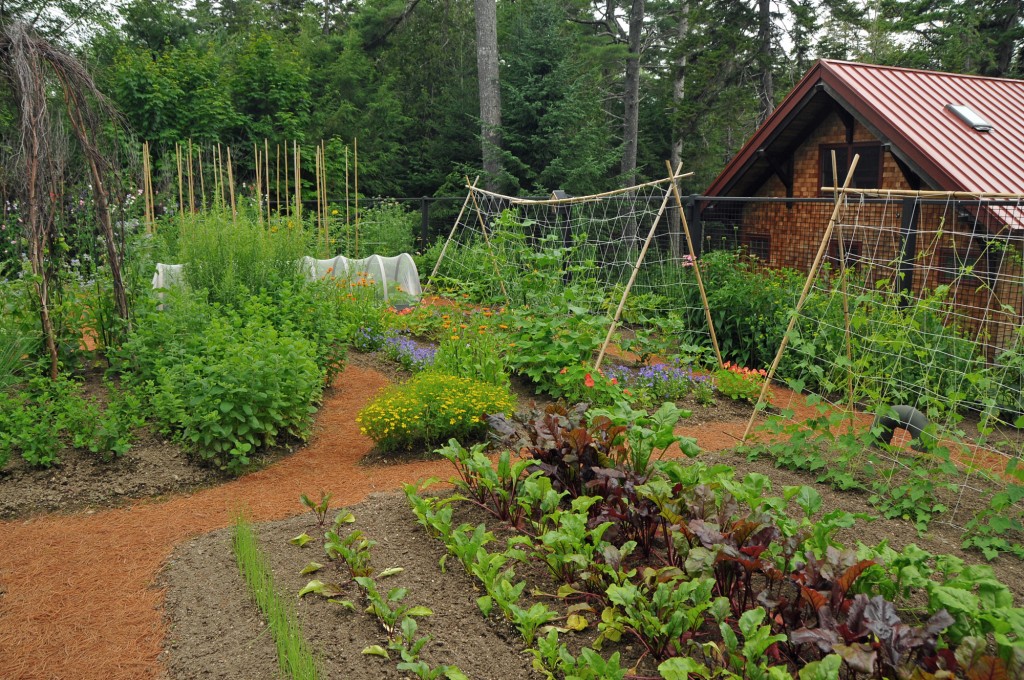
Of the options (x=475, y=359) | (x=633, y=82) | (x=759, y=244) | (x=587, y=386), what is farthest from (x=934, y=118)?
(x=633, y=82)

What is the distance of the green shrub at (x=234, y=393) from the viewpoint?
5.19m

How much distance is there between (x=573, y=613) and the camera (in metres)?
3.22

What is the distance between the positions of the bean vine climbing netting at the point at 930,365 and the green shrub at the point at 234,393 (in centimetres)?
323

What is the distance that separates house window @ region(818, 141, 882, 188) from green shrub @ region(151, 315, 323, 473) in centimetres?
872

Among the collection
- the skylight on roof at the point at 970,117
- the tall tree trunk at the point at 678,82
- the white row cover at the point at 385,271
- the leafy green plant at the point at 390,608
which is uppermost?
the tall tree trunk at the point at 678,82

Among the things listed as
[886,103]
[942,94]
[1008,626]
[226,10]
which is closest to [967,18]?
[942,94]

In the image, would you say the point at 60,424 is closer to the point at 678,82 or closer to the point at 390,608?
the point at 390,608

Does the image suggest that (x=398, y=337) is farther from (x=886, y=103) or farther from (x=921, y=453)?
(x=886, y=103)

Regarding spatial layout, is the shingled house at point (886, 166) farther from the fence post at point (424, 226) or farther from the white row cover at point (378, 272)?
the fence post at point (424, 226)

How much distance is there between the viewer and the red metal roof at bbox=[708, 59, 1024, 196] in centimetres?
943

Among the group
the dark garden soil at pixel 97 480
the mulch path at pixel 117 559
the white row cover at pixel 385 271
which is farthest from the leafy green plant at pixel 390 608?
the white row cover at pixel 385 271

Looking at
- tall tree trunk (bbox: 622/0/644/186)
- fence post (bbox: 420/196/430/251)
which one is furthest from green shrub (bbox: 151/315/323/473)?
tall tree trunk (bbox: 622/0/644/186)

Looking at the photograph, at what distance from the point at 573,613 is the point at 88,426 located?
3.59 meters

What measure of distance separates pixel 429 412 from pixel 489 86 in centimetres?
1181
